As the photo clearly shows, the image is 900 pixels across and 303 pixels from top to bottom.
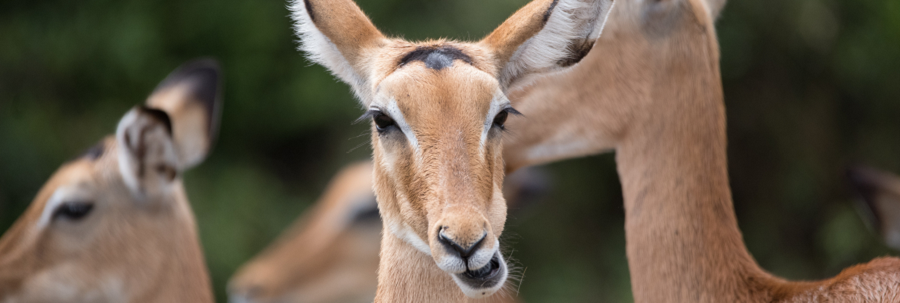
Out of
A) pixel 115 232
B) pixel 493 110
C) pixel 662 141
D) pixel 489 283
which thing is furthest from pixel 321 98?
pixel 489 283

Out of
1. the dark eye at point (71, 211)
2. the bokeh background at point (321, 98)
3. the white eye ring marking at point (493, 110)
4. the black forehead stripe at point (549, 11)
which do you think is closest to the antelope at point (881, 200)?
the bokeh background at point (321, 98)

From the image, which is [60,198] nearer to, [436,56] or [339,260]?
[339,260]

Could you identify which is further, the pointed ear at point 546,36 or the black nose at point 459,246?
the pointed ear at point 546,36

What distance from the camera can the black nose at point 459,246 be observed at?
1.38 metres

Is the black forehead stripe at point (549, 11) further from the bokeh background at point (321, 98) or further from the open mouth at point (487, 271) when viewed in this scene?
the bokeh background at point (321, 98)

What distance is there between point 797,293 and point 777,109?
Result: 3.65 metres

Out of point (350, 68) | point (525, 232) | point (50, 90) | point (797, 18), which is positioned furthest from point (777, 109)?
point (50, 90)

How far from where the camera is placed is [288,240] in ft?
12.4

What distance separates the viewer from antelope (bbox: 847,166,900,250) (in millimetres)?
2988

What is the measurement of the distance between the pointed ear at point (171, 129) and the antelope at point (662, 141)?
1.19 meters

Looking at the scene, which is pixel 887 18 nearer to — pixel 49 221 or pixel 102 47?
pixel 49 221

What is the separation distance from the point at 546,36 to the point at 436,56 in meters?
0.28

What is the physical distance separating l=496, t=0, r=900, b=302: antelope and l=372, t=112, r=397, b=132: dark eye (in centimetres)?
56

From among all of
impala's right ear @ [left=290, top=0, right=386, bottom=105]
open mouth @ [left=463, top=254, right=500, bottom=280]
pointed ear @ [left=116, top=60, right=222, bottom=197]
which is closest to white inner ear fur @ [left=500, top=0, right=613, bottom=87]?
impala's right ear @ [left=290, top=0, right=386, bottom=105]
